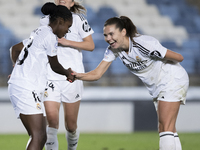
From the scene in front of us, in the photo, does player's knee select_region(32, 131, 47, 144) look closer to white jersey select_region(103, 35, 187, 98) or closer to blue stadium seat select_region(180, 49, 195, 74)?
white jersey select_region(103, 35, 187, 98)

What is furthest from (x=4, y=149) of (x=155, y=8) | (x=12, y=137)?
(x=155, y=8)

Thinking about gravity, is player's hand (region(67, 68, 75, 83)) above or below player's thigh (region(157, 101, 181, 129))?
above

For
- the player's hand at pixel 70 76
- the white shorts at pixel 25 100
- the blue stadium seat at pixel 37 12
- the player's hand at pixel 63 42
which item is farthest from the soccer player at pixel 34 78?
the blue stadium seat at pixel 37 12

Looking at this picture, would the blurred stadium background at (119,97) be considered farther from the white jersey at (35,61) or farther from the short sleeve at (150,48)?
the white jersey at (35,61)

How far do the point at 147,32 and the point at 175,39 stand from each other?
8.16 ft

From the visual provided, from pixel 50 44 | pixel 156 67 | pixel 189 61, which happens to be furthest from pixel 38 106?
pixel 189 61

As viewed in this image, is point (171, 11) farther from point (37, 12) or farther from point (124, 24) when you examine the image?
point (124, 24)

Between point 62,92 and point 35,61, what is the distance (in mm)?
1087

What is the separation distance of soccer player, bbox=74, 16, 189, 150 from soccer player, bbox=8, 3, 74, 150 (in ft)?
2.09

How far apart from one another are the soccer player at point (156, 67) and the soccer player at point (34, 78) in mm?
636

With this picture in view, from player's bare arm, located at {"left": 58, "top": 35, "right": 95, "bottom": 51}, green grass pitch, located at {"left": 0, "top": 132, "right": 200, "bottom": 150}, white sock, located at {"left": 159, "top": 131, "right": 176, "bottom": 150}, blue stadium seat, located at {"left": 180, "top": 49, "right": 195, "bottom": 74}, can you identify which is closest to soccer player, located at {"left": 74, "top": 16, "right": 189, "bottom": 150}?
white sock, located at {"left": 159, "top": 131, "right": 176, "bottom": 150}

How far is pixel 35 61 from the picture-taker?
10.7 feet

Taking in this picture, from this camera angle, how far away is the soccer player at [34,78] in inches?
126

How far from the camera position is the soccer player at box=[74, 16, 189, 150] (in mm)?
3824
